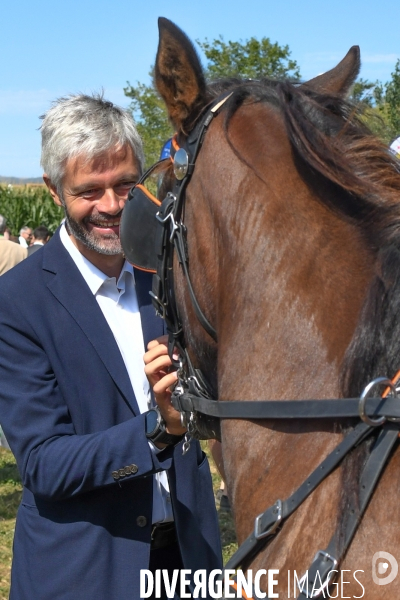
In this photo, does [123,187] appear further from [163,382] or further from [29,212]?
[29,212]

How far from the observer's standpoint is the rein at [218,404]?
1.32 m

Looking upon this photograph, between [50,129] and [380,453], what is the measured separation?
1.59m

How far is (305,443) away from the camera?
1.46 m

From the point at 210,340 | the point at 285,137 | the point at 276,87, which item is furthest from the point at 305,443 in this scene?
the point at 276,87

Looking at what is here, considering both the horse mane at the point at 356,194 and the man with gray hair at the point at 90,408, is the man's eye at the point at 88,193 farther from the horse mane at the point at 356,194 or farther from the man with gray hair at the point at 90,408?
the horse mane at the point at 356,194

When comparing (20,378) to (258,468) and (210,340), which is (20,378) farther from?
(258,468)

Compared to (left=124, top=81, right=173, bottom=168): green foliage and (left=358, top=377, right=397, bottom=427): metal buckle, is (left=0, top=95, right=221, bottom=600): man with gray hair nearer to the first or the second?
(left=358, top=377, right=397, bottom=427): metal buckle

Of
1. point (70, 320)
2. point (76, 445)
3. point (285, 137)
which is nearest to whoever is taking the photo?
point (285, 137)

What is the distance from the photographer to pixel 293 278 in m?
1.52

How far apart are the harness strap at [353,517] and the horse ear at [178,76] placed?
0.94 meters

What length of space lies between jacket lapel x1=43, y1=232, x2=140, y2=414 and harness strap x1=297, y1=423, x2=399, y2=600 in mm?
1046

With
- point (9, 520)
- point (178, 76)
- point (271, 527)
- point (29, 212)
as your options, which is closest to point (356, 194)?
point (178, 76)

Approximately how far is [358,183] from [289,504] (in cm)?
69

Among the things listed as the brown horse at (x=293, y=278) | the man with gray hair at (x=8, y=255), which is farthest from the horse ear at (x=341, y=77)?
the man with gray hair at (x=8, y=255)
